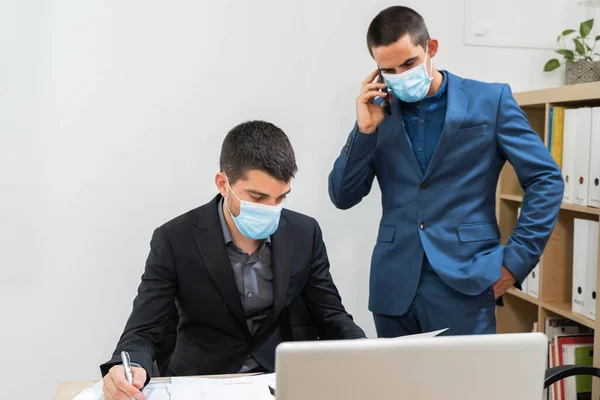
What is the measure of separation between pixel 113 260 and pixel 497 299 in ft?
5.01

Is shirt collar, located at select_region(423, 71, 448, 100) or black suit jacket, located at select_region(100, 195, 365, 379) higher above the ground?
shirt collar, located at select_region(423, 71, 448, 100)

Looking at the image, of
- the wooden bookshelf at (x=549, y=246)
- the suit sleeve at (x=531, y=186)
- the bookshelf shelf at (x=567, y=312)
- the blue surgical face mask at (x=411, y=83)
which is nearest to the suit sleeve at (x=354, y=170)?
the blue surgical face mask at (x=411, y=83)

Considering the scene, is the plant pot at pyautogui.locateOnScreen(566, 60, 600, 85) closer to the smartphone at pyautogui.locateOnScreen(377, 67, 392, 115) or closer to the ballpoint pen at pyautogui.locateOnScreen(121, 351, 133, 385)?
the smartphone at pyautogui.locateOnScreen(377, 67, 392, 115)

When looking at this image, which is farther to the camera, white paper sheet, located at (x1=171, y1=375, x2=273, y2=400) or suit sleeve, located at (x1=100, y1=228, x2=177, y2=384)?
suit sleeve, located at (x1=100, y1=228, x2=177, y2=384)

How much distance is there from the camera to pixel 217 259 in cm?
181

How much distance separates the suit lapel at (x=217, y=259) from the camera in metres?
1.79

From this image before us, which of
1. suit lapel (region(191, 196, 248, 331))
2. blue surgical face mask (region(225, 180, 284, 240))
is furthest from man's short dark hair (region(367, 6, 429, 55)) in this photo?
suit lapel (region(191, 196, 248, 331))

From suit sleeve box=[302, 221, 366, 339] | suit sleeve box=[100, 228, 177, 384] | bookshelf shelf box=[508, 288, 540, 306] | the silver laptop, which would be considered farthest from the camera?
bookshelf shelf box=[508, 288, 540, 306]

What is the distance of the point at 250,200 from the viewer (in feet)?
5.86

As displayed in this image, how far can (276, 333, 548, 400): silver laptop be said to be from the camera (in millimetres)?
911

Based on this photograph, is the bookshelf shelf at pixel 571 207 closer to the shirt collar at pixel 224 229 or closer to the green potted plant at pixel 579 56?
the green potted plant at pixel 579 56

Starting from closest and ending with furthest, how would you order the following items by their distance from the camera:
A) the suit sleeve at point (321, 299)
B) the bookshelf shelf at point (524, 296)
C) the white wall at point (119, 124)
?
1. the suit sleeve at point (321, 299)
2. the white wall at point (119, 124)
3. the bookshelf shelf at point (524, 296)

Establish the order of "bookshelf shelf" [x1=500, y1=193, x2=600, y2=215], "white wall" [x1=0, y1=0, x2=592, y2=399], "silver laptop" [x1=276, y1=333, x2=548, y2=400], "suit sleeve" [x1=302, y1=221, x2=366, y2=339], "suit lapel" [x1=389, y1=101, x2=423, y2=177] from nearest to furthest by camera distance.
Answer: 1. "silver laptop" [x1=276, y1=333, x2=548, y2=400]
2. "suit sleeve" [x1=302, y1=221, x2=366, y2=339]
3. "suit lapel" [x1=389, y1=101, x2=423, y2=177]
4. "bookshelf shelf" [x1=500, y1=193, x2=600, y2=215]
5. "white wall" [x1=0, y1=0, x2=592, y2=399]

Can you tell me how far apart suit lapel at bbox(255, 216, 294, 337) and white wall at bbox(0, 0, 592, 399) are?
34.9 inches
